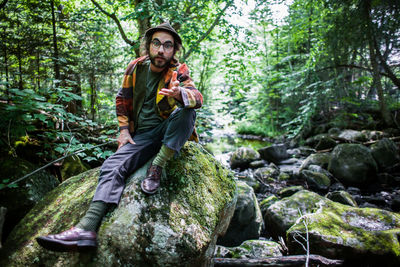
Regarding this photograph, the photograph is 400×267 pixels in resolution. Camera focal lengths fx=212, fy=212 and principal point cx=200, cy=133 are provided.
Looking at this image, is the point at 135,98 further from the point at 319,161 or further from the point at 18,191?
the point at 319,161

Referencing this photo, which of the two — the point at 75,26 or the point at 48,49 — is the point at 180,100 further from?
the point at 75,26

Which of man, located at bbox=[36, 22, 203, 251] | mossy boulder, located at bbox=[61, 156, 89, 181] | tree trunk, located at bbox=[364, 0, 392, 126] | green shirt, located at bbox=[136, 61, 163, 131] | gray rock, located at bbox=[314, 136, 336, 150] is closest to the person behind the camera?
man, located at bbox=[36, 22, 203, 251]

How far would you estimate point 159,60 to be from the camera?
2.37 m

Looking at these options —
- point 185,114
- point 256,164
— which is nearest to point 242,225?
point 185,114

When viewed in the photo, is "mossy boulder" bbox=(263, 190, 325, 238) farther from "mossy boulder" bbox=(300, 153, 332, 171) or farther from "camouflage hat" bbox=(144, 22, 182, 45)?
"mossy boulder" bbox=(300, 153, 332, 171)

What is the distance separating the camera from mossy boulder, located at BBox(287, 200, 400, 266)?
8.67 feet

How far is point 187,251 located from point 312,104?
10.2m

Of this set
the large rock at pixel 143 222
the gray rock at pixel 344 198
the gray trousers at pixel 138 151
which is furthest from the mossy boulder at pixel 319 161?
the gray trousers at pixel 138 151

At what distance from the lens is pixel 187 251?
6.04 feet

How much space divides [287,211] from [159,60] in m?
3.35

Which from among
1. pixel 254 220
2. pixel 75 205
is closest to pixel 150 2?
pixel 75 205

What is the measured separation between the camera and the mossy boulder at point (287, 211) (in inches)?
146

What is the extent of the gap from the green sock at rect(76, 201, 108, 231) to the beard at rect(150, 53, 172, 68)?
1.55 meters

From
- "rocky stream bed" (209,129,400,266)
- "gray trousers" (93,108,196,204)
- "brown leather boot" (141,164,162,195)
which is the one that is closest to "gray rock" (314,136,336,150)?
"rocky stream bed" (209,129,400,266)
